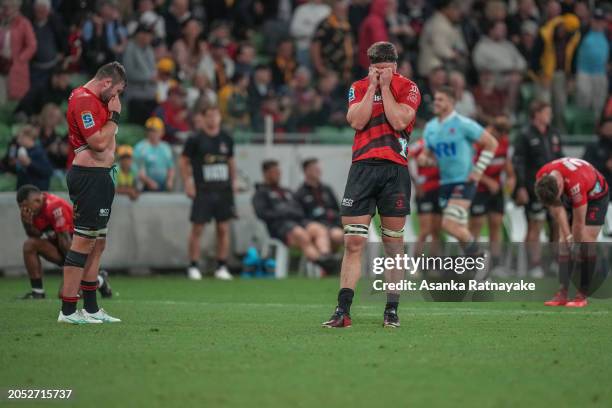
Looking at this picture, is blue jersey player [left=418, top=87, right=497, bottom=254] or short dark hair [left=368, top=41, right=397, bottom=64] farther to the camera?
blue jersey player [left=418, top=87, right=497, bottom=254]

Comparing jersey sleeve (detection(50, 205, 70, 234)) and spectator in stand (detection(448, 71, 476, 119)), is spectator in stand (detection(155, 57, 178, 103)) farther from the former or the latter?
jersey sleeve (detection(50, 205, 70, 234))

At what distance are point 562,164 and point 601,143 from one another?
716cm

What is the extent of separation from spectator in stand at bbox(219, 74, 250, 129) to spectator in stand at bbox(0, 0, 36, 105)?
3.42 m

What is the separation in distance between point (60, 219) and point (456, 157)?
5588 millimetres

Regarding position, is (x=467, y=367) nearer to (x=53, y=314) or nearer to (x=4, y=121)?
(x=53, y=314)

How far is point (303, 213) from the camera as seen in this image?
20031mm

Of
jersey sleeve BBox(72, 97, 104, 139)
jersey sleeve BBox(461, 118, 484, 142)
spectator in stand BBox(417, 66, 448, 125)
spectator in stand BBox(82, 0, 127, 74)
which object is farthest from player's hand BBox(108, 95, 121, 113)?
spectator in stand BBox(417, 66, 448, 125)

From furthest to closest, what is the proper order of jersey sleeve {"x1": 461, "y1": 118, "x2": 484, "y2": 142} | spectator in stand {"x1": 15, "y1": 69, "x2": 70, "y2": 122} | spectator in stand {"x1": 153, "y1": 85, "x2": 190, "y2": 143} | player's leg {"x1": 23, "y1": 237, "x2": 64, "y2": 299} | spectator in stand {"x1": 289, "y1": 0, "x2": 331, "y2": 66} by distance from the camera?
spectator in stand {"x1": 289, "y1": 0, "x2": 331, "y2": 66} < spectator in stand {"x1": 153, "y1": 85, "x2": 190, "y2": 143} < spectator in stand {"x1": 15, "y1": 69, "x2": 70, "y2": 122} < jersey sleeve {"x1": 461, "y1": 118, "x2": 484, "y2": 142} < player's leg {"x1": 23, "y1": 237, "x2": 64, "y2": 299}

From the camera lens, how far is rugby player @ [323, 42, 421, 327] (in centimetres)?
1029

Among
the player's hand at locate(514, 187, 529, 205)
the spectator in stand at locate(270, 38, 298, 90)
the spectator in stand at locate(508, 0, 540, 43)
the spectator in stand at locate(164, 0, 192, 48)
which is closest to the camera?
the player's hand at locate(514, 187, 529, 205)

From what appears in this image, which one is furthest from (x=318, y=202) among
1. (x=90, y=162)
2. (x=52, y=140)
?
(x=90, y=162)

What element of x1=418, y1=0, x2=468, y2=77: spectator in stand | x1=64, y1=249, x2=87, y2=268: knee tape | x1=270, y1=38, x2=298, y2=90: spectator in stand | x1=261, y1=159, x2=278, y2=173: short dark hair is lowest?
x1=64, y1=249, x2=87, y2=268: knee tape

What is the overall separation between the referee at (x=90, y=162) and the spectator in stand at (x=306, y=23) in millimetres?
13072

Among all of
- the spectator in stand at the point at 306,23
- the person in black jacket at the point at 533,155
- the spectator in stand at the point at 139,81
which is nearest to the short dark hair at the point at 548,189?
the person in black jacket at the point at 533,155
